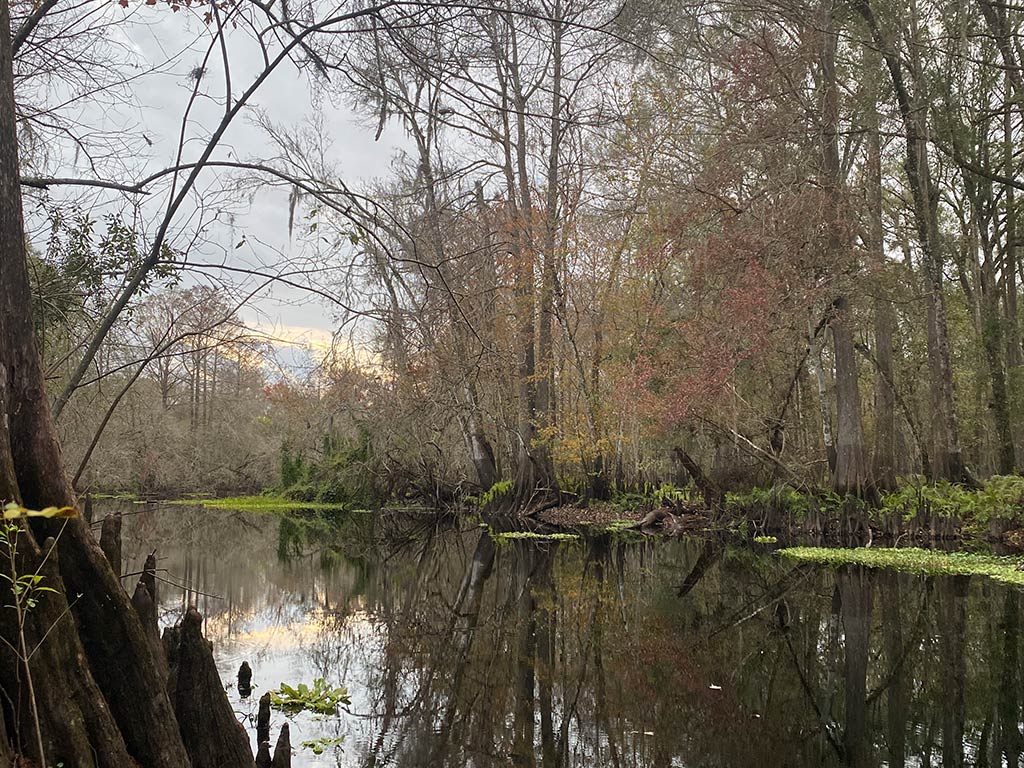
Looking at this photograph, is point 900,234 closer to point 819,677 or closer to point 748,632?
point 748,632

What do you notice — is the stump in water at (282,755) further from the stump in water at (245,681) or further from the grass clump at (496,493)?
the grass clump at (496,493)

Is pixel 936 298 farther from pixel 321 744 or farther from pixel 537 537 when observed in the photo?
pixel 321 744

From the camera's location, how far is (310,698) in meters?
5.84

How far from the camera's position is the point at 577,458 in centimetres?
2212

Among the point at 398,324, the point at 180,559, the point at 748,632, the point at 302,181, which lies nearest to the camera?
the point at 302,181

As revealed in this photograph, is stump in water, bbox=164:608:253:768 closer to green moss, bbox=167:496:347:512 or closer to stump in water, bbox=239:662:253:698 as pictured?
stump in water, bbox=239:662:253:698

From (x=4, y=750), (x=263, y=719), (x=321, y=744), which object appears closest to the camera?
(x=4, y=750)

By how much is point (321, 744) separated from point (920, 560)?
9.72 m

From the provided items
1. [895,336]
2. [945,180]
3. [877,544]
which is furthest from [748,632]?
[895,336]

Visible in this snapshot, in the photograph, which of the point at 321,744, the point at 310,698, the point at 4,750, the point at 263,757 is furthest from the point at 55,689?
the point at 310,698

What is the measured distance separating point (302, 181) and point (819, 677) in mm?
4963

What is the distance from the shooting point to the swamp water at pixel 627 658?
4.90 meters

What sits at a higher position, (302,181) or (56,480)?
(302,181)

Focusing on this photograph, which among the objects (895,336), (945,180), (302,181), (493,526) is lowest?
(493,526)
